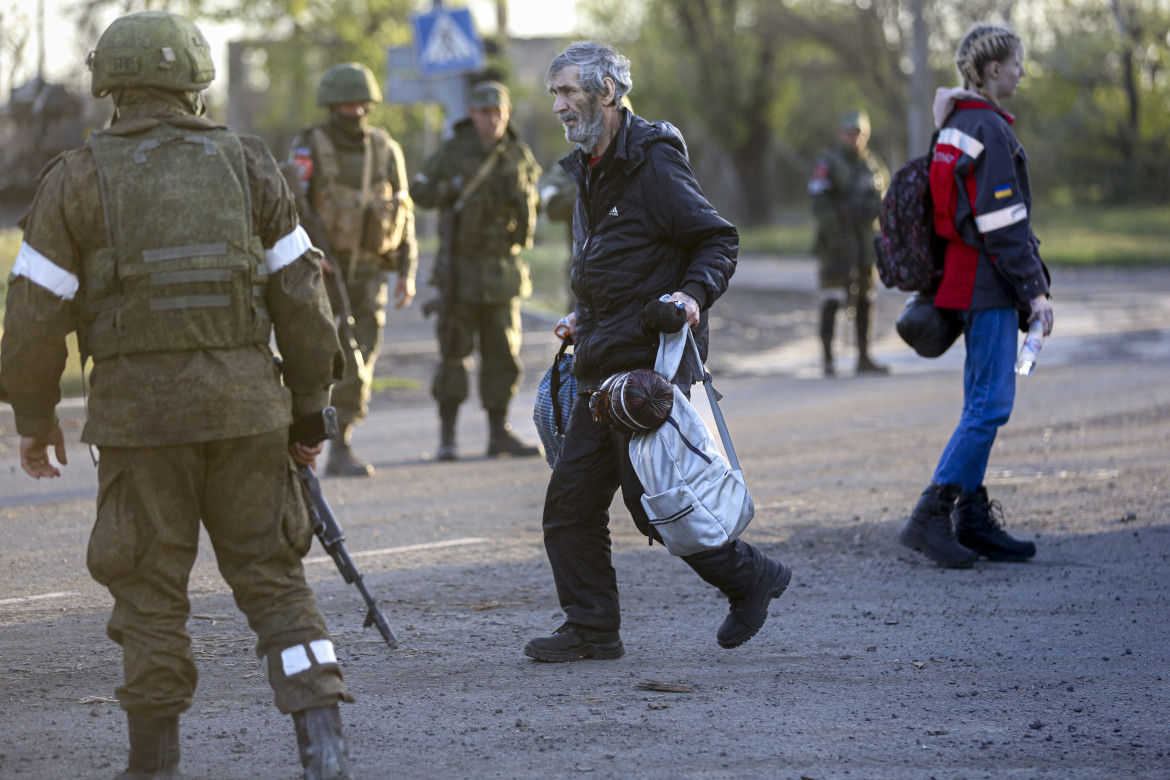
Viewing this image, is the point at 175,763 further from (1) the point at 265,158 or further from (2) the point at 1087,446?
(2) the point at 1087,446

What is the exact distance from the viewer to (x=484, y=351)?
31.7ft

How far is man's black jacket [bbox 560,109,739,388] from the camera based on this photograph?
479 centimetres

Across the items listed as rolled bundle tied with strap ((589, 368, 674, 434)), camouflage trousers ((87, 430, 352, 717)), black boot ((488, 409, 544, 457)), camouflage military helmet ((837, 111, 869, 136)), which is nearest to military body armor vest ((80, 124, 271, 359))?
camouflage trousers ((87, 430, 352, 717))

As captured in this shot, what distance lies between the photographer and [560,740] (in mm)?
4156

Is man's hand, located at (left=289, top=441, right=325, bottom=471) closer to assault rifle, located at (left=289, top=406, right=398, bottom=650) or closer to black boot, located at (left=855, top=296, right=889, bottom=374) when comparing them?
assault rifle, located at (left=289, top=406, right=398, bottom=650)

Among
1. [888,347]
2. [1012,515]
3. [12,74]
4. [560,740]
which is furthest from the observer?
[888,347]

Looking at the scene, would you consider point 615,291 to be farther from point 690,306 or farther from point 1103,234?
point 1103,234

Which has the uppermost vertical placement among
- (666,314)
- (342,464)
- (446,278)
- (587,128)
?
(587,128)

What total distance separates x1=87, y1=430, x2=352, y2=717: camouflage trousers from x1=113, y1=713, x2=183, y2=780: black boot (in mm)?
45

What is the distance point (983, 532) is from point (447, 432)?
13.8 ft

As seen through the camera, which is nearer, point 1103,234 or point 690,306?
point 690,306

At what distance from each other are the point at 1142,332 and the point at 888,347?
A: 2842 millimetres

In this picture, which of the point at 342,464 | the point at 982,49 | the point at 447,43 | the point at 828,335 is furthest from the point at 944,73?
the point at 982,49

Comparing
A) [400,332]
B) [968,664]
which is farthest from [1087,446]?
[400,332]
